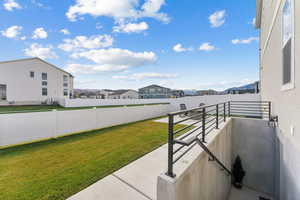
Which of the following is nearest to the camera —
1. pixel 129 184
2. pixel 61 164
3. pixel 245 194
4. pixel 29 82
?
pixel 129 184

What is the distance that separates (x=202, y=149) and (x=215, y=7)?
8454 millimetres

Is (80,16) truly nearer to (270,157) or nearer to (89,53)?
(89,53)

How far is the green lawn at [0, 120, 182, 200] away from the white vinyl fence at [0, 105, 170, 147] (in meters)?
0.36

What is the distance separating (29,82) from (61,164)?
22.1m

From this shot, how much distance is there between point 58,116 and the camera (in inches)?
217

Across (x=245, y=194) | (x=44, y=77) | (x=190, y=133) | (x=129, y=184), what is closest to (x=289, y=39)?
(x=190, y=133)

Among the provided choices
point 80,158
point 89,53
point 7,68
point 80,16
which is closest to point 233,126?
point 80,158

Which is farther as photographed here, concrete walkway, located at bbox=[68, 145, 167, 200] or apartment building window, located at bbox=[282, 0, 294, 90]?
apartment building window, located at bbox=[282, 0, 294, 90]

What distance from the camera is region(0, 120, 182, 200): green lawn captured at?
7.76ft

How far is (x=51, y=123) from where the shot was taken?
209 inches

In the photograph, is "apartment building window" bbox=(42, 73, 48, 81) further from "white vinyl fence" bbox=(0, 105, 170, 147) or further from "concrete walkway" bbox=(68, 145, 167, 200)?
"concrete walkway" bbox=(68, 145, 167, 200)

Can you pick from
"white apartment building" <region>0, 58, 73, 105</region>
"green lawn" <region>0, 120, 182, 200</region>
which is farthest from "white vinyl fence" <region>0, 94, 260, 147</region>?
"white apartment building" <region>0, 58, 73, 105</region>

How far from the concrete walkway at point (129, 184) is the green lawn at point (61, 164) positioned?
0.63 feet

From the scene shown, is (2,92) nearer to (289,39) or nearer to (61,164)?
(61,164)
